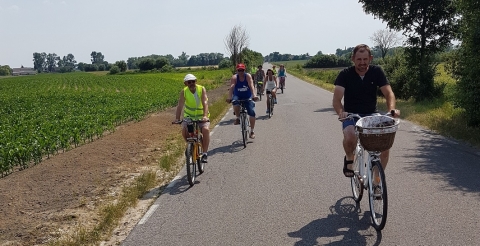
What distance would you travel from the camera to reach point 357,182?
561cm

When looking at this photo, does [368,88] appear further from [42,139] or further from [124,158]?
[42,139]

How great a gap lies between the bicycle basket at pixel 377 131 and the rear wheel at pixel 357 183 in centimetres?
77

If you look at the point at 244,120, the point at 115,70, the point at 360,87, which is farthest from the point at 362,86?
the point at 115,70

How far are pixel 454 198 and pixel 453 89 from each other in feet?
22.4

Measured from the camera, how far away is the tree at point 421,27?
1702 cm

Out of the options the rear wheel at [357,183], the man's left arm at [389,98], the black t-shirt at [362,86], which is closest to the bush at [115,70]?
the rear wheel at [357,183]

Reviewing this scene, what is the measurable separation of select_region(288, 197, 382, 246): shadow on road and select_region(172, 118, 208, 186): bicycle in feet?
8.07

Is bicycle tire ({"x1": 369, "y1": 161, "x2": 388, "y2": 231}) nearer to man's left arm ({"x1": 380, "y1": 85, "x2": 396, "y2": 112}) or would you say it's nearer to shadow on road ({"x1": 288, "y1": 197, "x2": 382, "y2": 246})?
shadow on road ({"x1": 288, "y1": 197, "x2": 382, "y2": 246})

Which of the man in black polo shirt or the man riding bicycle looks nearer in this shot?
the man in black polo shirt

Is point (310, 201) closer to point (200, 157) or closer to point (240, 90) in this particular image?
point (200, 157)

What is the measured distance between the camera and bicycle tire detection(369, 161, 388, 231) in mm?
4473

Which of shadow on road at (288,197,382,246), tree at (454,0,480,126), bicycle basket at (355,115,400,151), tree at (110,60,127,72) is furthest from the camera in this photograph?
tree at (110,60,127,72)

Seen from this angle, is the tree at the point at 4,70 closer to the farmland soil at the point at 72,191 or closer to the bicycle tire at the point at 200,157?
the farmland soil at the point at 72,191

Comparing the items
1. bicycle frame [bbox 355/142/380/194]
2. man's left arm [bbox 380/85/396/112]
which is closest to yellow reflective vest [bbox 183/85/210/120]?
bicycle frame [bbox 355/142/380/194]
